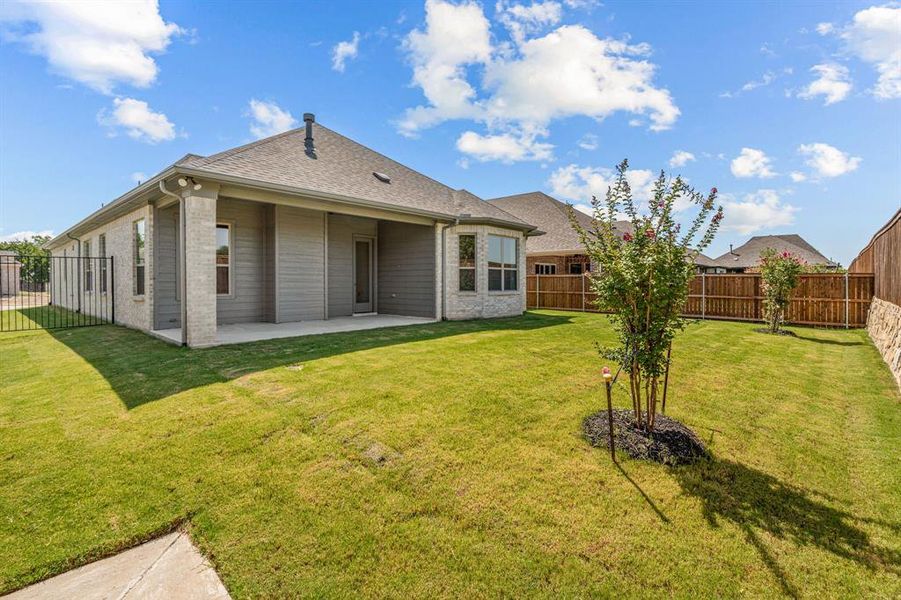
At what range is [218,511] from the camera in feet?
8.32

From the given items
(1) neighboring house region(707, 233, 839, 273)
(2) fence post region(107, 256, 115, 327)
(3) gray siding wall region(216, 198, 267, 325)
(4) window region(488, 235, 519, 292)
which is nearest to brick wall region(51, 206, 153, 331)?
(2) fence post region(107, 256, 115, 327)

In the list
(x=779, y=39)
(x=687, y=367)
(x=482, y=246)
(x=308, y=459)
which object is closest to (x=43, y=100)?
(x=482, y=246)

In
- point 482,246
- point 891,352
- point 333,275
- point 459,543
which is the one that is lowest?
point 459,543

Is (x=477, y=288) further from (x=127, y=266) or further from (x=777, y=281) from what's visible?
(x=127, y=266)

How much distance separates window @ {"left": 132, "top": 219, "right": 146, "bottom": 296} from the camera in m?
9.48

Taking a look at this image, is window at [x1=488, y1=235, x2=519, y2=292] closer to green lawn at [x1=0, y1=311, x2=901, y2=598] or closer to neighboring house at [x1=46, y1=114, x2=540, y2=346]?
neighboring house at [x1=46, y1=114, x2=540, y2=346]

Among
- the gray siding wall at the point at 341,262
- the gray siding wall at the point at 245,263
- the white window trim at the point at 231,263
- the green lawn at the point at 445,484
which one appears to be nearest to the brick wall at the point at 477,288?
the gray siding wall at the point at 341,262

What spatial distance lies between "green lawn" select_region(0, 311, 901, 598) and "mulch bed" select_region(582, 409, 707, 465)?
0.14 m

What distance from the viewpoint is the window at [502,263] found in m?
12.7

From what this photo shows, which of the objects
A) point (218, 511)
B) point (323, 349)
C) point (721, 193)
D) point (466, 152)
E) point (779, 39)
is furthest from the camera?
point (466, 152)

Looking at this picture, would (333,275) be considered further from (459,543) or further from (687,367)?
(459,543)

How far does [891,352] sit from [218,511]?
9.50m

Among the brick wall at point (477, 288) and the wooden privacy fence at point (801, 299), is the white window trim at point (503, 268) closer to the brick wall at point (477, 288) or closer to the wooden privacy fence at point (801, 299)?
the brick wall at point (477, 288)

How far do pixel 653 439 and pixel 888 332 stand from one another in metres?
7.24
